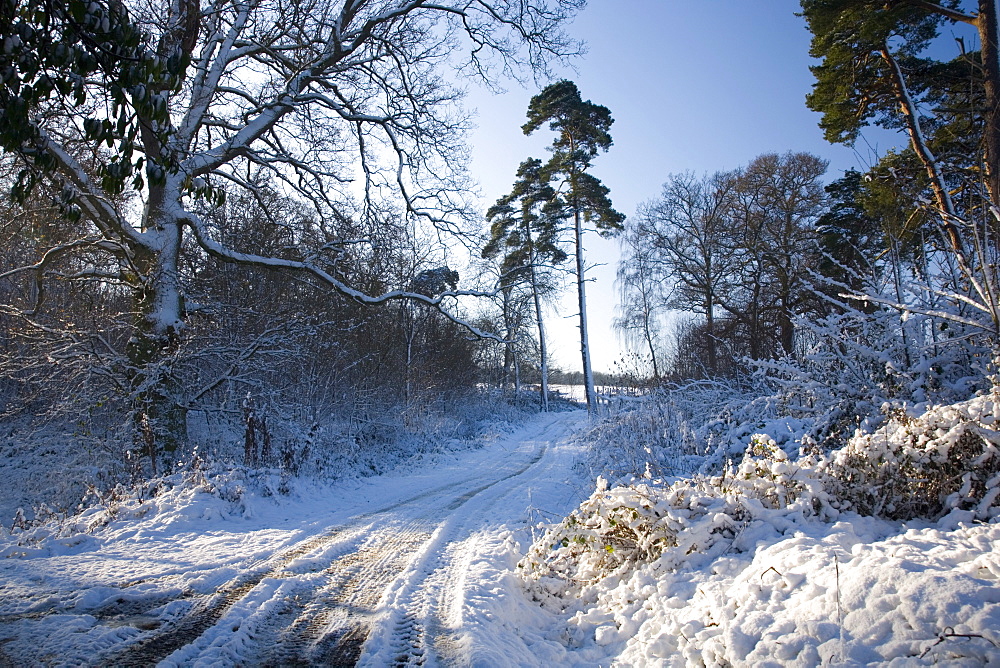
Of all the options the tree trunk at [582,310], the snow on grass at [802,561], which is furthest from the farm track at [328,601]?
the tree trunk at [582,310]

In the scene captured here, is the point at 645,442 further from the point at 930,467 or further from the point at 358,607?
the point at 358,607

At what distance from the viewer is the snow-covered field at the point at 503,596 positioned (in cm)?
219

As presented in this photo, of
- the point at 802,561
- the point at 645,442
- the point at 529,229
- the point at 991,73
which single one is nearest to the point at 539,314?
the point at 529,229

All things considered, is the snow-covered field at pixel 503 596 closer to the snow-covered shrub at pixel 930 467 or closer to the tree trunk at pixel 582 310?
the snow-covered shrub at pixel 930 467

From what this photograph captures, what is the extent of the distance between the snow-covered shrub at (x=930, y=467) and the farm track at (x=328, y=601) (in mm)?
3105

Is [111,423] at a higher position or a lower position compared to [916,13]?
lower

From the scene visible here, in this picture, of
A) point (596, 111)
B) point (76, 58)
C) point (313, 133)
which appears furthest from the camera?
A: point (596, 111)

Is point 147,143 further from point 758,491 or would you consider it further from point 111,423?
point 758,491

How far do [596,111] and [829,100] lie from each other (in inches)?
432

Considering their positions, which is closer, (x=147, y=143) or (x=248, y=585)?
(x=248, y=585)

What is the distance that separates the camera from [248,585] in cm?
391

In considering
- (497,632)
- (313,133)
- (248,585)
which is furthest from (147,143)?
(497,632)

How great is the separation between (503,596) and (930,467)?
10.1 ft

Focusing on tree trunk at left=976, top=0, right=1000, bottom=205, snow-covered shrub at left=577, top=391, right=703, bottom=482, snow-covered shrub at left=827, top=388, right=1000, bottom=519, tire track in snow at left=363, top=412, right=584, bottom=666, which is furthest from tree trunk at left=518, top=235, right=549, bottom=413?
snow-covered shrub at left=827, top=388, right=1000, bottom=519
